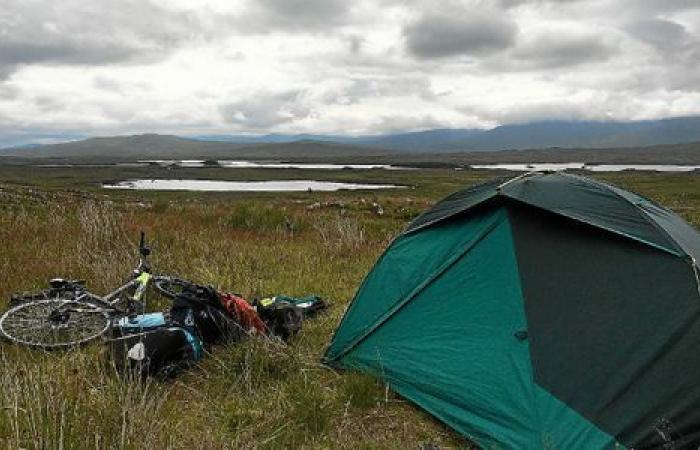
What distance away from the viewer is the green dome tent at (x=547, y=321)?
454 cm

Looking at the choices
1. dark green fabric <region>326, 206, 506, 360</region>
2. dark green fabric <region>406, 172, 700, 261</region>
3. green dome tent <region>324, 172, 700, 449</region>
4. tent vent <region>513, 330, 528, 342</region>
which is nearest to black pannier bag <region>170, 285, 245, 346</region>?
dark green fabric <region>326, 206, 506, 360</region>

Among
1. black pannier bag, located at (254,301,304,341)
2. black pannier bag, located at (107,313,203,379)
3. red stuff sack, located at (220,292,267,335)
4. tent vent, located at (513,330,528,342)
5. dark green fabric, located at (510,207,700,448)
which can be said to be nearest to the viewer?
dark green fabric, located at (510,207,700,448)

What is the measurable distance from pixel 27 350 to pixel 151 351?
57.1 inches

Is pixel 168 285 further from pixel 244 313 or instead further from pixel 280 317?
pixel 280 317

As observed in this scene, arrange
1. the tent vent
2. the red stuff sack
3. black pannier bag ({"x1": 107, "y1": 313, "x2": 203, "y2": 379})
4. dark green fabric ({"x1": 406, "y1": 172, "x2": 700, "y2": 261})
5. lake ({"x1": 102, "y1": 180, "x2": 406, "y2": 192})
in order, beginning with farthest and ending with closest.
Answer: lake ({"x1": 102, "y1": 180, "x2": 406, "y2": 192}) < the red stuff sack < black pannier bag ({"x1": 107, "y1": 313, "x2": 203, "y2": 379}) < dark green fabric ({"x1": 406, "y1": 172, "x2": 700, "y2": 261}) < the tent vent

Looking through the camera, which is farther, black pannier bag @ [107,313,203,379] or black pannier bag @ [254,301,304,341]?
black pannier bag @ [254,301,304,341]

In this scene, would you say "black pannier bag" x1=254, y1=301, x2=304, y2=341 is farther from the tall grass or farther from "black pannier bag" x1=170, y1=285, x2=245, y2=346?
"black pannier bag" x1=170, y1=285, x2=245, y2=346

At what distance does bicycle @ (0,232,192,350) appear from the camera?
20.5ft

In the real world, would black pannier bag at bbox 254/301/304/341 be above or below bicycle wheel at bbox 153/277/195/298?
below

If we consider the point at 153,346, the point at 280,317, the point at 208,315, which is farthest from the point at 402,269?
the point at 153,346

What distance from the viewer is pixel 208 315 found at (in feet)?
20.9

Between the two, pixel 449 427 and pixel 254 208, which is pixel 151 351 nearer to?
pixel 449 427

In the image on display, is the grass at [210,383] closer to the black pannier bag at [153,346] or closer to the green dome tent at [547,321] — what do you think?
the black pannier bag at [153,346]

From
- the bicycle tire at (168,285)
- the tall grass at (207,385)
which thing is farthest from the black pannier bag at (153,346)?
the bicycle tire at (168,285)
